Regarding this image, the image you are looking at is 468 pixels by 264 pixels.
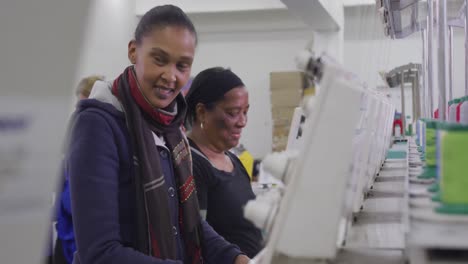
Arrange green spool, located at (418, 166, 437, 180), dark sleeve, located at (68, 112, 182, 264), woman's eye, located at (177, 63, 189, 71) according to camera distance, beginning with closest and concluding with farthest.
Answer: green spool, located at (418, 166, 437, 180), dark sleeve, located at (68, 112, 182, 264), woman's eye, located at (177, 63, 189, 71)

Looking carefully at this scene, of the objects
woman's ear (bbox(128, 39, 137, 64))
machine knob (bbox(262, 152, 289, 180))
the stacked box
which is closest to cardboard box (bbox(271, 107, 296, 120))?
the stacked box

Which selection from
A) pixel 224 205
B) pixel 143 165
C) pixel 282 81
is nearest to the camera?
pixel 143 165

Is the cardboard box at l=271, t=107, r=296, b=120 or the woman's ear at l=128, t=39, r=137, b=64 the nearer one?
the woman's ear at l=128, t=39, r=137, b=64

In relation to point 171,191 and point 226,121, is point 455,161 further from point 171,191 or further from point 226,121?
point 226,121

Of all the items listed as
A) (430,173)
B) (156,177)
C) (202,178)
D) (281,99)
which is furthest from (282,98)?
(430,173)

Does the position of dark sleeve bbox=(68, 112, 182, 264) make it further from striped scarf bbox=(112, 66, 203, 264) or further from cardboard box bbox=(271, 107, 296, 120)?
cardboard box bbox=(271, 107, 296, 120)

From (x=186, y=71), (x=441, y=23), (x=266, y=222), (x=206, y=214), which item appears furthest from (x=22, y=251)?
(x=441, y=23)

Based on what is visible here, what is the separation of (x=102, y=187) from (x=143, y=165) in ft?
0.43

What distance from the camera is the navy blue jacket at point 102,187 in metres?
1.16

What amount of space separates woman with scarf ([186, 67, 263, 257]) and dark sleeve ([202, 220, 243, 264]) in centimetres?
20

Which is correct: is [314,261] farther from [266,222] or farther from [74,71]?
[74,71]

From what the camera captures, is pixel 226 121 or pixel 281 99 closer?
pixel 226 121

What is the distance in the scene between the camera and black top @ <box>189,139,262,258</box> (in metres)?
1.73

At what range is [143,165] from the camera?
1.27 meters
